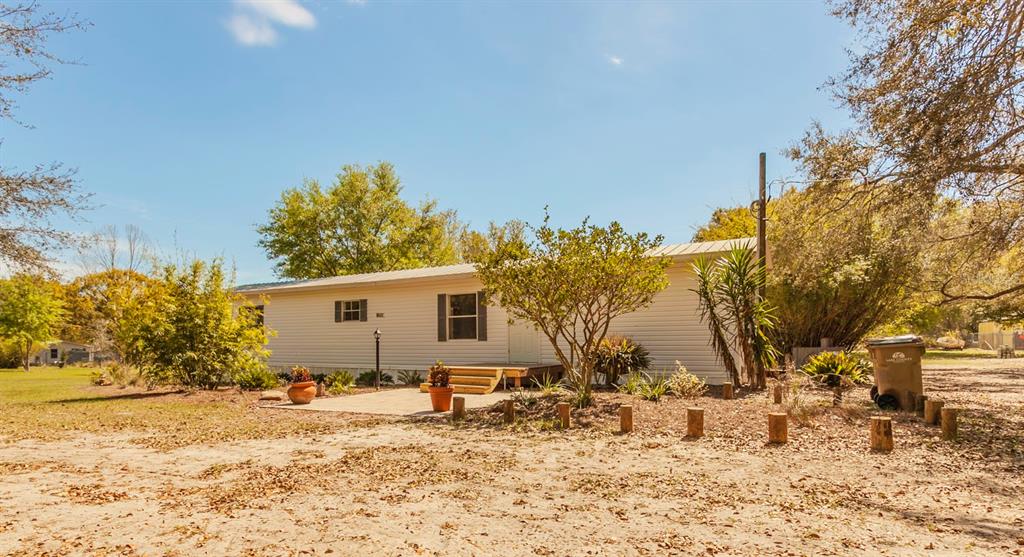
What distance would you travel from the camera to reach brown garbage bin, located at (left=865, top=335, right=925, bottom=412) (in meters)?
7.60

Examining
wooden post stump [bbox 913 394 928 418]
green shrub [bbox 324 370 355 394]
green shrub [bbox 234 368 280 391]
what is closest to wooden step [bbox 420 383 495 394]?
green shrub [bbox 324 370 355 394]

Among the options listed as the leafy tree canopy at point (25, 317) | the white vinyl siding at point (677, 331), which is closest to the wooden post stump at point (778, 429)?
the white vinyl siding at point (677, 331)

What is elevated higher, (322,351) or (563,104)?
(563,104)

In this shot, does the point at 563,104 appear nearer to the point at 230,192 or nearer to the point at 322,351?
the point at 322,351

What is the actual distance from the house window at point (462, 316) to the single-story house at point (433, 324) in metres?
0.03

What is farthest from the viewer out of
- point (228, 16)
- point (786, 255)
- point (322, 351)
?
point (322, 351)

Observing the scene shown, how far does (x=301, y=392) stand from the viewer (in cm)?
1028

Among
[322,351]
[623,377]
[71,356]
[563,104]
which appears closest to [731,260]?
[623,377]

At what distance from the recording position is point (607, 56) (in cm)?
1073

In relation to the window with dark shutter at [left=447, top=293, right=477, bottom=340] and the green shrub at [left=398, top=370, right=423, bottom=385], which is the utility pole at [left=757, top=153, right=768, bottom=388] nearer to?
the window with dark shutter at [left=447, top=293, right=477, bottom=340]

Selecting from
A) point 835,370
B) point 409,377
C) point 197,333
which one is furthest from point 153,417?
point 835,370

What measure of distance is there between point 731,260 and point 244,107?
1125cm

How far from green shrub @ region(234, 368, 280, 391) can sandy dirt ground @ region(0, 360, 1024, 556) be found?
5.67 metres

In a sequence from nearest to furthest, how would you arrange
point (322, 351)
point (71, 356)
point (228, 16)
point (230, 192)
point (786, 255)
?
point (228, 16), point (786, 255), point (322, 351), point (230, 192), point (71, 356)
